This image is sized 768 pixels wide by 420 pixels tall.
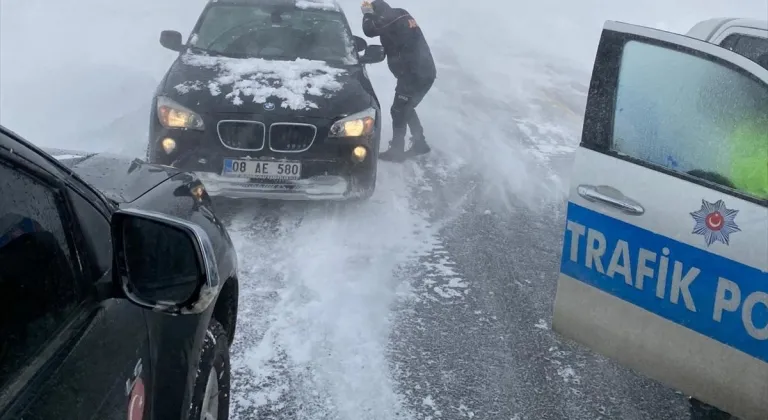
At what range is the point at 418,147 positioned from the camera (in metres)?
8.38

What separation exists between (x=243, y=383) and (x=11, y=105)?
6.66 m

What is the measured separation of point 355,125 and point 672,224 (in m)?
3.53

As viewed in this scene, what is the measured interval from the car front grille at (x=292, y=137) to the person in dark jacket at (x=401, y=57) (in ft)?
7.38

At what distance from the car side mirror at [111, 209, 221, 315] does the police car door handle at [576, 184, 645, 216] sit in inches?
66.7

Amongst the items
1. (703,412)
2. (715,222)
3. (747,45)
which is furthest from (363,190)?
(715,222)

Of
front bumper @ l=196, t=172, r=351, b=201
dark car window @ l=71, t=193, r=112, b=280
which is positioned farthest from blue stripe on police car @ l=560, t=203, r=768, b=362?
front bumper @ l=196, t=172, r=351, b=201

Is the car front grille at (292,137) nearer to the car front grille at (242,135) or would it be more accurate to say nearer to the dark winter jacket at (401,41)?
the car front grille at (242,135)

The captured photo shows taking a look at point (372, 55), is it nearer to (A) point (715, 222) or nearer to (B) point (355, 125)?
(B) point (355, 125)

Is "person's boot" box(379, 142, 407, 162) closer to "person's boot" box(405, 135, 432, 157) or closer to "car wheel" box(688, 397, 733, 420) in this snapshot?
"person's boot" box(405, 135, 432, 157)

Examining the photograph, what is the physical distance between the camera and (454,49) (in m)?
17.7

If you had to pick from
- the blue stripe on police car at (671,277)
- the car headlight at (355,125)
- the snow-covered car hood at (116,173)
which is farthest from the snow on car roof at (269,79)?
the blue stripe on police car at (671,277)

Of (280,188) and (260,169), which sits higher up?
(260,169)

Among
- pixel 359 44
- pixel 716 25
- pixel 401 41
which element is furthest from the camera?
pixel 401 41

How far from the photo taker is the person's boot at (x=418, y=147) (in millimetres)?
8344
